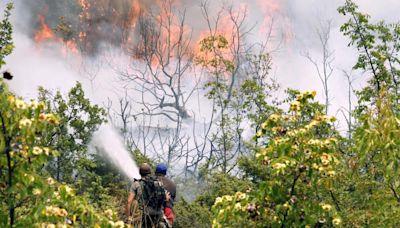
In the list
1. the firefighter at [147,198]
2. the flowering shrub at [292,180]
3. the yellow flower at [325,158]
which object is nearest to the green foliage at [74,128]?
the firefighter at [147,198]

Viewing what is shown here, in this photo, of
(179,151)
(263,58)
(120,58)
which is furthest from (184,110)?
(263,58)

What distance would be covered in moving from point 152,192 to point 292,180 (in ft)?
15.4

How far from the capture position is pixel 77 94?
52.8 feet

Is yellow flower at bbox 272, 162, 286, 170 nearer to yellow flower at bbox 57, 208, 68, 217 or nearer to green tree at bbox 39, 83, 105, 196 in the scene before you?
yellow flower at bbox 57, 208, 68, 217

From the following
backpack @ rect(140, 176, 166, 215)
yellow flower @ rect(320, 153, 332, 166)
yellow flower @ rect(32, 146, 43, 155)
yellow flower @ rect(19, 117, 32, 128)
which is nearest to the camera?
yellow flower @ rect(19, 117, 32, 128)

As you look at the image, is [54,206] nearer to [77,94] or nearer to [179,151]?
[77,94]

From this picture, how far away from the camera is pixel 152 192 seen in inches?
357

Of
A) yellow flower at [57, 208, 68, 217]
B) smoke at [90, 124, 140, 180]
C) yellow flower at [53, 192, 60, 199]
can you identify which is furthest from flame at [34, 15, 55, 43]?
yellow flower at [57, 208, 68, 217]

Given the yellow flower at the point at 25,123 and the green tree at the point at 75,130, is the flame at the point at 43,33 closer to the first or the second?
the green tree at the point at 75,130

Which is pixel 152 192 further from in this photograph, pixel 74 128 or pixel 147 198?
pixel 74 128

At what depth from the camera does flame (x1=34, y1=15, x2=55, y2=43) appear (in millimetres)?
58594

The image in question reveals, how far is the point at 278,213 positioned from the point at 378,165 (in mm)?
1629

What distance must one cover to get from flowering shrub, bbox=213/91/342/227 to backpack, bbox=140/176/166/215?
443 centimetres

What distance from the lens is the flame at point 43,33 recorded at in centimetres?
5859
